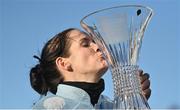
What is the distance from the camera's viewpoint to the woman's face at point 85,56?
3.14ft

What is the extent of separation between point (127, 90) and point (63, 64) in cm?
25

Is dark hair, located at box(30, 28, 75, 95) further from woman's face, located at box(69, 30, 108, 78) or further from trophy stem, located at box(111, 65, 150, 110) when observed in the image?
trophy stem, located at box(111, 65, 150, 110)

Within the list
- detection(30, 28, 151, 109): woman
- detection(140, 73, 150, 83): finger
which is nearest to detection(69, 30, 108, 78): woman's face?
detection(30, 28, 151, 109): woman

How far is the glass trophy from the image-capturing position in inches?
33.3

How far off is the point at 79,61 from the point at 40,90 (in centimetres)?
18

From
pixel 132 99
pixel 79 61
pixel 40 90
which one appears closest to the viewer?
pixel 132 99

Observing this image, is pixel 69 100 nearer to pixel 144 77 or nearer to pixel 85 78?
pixel 85 78

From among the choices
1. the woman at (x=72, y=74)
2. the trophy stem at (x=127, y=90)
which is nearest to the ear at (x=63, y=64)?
the woman at (x=72, y=74)

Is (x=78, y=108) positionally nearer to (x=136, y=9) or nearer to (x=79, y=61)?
(x=79, y=61)

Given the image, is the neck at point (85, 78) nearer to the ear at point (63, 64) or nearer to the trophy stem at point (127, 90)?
the ear at point (63, 64)

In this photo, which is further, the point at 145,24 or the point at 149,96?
the point at 149,96

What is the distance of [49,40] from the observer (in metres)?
1.08

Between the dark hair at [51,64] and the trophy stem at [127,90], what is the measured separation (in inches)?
9.0

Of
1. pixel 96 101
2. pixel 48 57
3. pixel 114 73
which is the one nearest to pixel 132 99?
pixel 114 73
